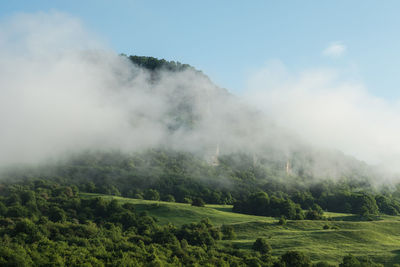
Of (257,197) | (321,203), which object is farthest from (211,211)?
(321,203)

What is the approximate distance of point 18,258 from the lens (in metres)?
68.6

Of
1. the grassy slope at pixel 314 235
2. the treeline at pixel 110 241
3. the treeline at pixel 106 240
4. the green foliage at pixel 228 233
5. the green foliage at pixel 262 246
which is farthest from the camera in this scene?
the green foliage at pixel 228 233

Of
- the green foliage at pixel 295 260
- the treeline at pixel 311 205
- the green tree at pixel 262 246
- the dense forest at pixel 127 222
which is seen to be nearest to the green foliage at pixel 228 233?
the dense forest at pixel 127 222

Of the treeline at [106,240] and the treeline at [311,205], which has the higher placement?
the treeline at [311,205]

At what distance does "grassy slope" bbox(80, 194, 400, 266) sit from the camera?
88.9 meters

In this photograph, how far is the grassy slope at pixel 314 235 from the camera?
88938 millimetres

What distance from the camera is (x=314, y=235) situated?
10012cm

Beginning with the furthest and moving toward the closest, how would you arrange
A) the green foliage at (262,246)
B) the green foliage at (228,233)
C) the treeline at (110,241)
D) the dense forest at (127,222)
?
the green foliage at (228,233), the green foliage at (262,246), the dense forest at (127,222), the treeline at (110,241)

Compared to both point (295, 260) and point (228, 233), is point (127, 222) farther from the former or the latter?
point (295, 260)

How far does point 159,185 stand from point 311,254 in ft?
→ 369

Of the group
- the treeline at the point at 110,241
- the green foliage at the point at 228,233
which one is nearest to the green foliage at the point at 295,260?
the treeline at the point at 110,241

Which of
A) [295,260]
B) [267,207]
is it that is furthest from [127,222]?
[295,260]

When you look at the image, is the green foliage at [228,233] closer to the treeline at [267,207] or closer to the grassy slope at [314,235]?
the grassy slope at [314,235]

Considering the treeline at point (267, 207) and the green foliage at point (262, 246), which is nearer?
the green foliage at point (262, 246)
